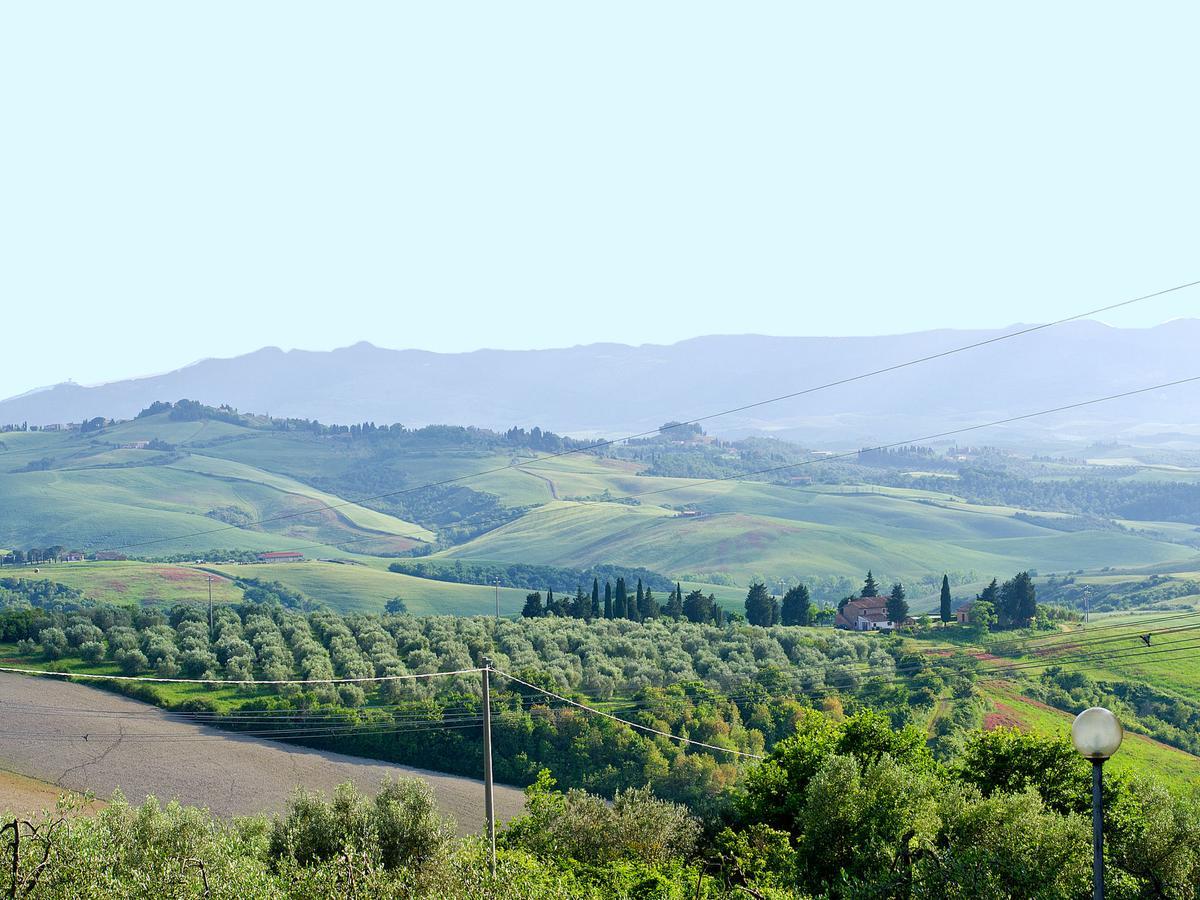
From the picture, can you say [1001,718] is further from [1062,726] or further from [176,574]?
[176,574]

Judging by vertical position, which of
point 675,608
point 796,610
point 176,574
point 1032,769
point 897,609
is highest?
point 1032,769

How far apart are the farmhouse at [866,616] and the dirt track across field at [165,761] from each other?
5896 cm

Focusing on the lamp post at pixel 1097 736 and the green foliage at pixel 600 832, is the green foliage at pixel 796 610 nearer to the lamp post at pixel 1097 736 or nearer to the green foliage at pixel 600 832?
the green foliage at pixel 600 832

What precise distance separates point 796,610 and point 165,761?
72.7m

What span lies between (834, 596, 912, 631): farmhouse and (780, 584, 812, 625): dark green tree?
3.22m

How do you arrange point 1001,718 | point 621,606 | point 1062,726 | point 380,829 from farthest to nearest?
1. point 621,606
2. point 1001,718
3. point 1062,726
4. point 380,829

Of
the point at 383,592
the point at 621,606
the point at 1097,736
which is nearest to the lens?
the point at 1097,736

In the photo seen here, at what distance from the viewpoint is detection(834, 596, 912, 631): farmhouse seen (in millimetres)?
112000

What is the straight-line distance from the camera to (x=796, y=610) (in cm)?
11731

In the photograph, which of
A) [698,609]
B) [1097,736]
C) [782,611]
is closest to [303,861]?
[1097,736]

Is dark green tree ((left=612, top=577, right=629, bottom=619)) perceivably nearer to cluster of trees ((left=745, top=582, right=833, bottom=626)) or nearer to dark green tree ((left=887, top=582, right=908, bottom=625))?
cluster of trees ((left=745, top=582, right=833, bottom=626))

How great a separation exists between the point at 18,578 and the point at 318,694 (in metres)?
138

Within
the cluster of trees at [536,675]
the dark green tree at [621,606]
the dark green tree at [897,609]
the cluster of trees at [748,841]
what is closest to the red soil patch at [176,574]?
the dark green tree at [621,606]

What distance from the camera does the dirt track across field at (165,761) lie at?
54500mm
